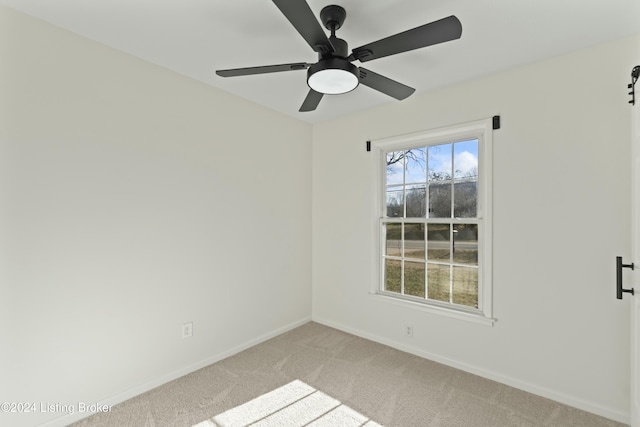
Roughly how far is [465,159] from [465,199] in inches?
14.7

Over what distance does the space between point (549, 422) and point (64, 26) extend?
413 cm

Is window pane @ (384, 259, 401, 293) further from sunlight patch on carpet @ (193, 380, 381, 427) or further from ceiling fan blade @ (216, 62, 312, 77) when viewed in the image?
ceiling fan blade @ (216, 62, 312, 77)

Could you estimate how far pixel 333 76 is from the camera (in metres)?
1.67

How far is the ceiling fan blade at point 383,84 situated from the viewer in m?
1.80

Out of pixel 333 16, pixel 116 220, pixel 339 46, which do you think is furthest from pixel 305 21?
pixel 116 220

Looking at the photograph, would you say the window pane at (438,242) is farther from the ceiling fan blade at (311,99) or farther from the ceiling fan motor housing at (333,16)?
the ceiling fan motor housing at (333,16)

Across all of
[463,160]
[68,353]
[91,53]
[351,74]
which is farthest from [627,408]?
[91,53]

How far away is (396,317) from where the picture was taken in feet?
10.1

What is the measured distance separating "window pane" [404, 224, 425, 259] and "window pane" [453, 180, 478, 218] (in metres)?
0.39

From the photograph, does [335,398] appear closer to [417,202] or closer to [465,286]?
[465,286]

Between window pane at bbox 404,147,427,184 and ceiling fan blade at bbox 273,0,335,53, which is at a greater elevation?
ceiling fan blade at bbox 273,0,335,53

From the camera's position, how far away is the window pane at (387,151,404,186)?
3195 mm

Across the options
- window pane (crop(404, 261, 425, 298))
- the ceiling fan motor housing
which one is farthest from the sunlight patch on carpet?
the ceiling fan motor housing

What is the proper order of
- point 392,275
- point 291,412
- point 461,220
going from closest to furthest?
point 291,412 → point 461,220 → point 392,275
